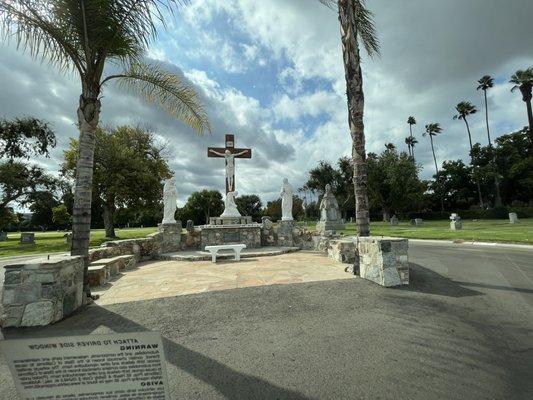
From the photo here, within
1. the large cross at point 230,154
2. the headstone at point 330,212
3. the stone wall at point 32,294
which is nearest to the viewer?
the stone wall at point 32,294

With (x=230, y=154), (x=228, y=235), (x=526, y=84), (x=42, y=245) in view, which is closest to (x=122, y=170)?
(x=42, y=245)

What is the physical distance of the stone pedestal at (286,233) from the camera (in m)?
14.3

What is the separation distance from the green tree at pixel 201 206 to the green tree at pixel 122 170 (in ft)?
130

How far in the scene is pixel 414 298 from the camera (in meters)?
5.61

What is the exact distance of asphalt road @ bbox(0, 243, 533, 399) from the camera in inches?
114

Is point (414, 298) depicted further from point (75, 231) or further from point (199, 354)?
point (75, 231)

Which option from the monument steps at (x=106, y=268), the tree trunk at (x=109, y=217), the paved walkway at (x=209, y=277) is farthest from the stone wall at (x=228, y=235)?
the tree trunk at (x=109, y=217)

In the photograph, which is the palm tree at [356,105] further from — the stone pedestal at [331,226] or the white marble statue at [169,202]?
the stone pedestal at [331,226]

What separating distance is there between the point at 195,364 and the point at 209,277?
4329mm

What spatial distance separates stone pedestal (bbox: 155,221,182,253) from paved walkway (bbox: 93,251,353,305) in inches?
115

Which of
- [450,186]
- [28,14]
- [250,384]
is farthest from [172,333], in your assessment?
[450,186]

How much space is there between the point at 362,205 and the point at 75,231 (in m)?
6.28

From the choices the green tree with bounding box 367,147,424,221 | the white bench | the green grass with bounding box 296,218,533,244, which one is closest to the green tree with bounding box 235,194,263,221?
the green tree with bounding box 367,147,424,221

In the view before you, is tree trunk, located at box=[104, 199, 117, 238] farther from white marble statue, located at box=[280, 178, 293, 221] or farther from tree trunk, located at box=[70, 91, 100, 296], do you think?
tree trunk, located at box=[70, 91, 100, 296]
